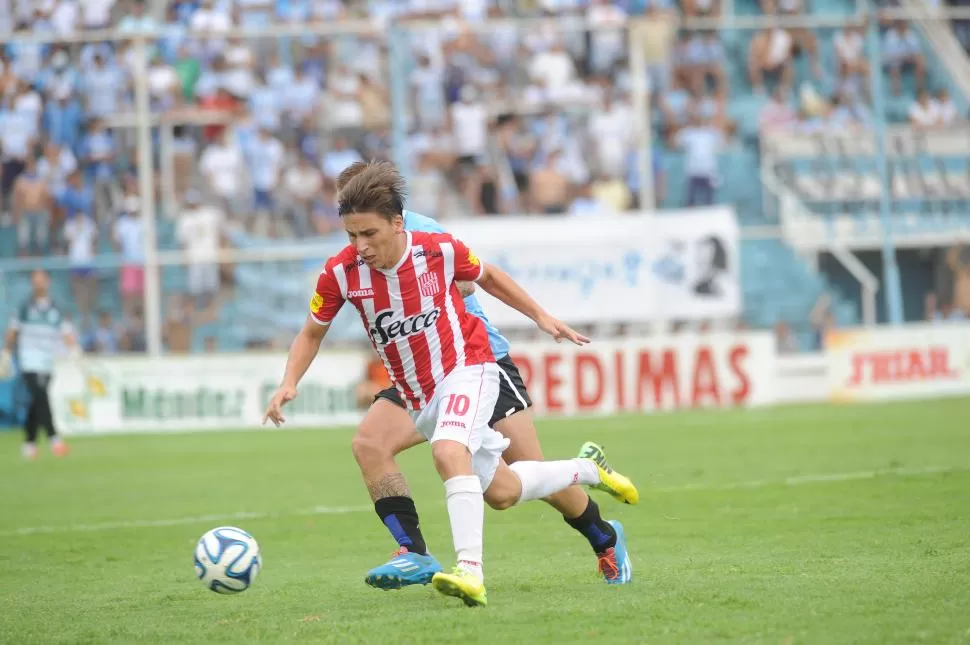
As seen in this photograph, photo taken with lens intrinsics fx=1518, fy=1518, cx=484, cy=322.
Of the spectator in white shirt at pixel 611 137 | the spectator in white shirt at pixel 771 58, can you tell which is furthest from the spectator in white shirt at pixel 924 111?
the spectator in white shirt at pixel 611 137

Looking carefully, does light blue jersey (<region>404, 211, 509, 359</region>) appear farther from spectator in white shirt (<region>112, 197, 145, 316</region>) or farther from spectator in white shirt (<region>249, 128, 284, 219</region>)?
spectator in white shirt (<region>249, 128, 284, 219</region>)

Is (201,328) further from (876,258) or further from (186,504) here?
(876,258)

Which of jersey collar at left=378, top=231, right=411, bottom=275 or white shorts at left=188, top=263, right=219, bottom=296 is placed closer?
jersey collar at left=378, top=231, right=411, bottom=275

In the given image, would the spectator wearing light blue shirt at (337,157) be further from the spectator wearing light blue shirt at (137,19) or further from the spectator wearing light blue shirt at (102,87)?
the spectator wearing light blue shirt at (137,19)

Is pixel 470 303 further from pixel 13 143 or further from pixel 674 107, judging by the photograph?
pixel 674 107

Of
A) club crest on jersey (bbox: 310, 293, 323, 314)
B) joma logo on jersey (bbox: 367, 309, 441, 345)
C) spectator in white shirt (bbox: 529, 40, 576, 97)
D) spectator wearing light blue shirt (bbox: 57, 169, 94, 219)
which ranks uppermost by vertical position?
spectator in white shirt (bbox: 529, 40, 576, 97)

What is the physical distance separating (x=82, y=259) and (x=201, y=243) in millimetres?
1766

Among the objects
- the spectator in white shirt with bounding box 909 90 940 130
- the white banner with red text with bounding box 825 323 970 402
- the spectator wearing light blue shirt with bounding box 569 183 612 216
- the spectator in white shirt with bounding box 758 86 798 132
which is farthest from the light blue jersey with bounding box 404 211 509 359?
the spectator in white shirt with bounding box 909 90 940 130

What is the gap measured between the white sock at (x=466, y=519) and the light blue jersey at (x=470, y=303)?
1190 millimetres

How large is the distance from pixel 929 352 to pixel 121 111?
13.0m

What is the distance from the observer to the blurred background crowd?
73.7 ft

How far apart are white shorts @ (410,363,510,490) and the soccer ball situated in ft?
3.35

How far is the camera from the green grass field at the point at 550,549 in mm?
6293

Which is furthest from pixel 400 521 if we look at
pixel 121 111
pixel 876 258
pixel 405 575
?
pixel 876 258
